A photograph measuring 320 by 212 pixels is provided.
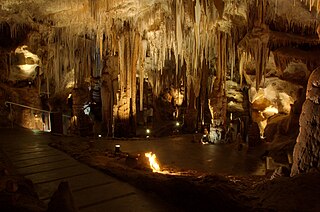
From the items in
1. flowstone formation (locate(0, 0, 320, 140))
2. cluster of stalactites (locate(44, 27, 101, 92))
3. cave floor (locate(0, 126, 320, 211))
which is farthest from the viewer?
cluster of stalactites (locate(44, 27, 101, 92))

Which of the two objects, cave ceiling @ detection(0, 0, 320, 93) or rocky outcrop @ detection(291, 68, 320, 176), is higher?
cave ceiling @ detection(0, 0, 320, 93)

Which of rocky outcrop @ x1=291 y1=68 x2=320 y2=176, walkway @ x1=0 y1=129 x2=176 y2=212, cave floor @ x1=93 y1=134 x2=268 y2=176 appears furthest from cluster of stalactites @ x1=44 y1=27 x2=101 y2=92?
rocky outcrop @ x1=291 y1=68 x2=320 y2=176

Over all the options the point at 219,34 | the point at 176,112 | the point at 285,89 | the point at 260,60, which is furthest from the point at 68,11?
the point at 176,112

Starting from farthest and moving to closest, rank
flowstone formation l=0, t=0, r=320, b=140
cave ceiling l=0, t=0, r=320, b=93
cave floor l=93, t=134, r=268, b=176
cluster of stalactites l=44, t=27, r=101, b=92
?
cluster of stalactites l=44, t=27, r=101, b=92, flowstone formation l=0, t=0, r=320, b=140, cave ceiling l=0, t=0, r=320, b=93, cave floor l=93, t=134, r=268, b=176

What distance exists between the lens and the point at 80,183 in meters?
3.74

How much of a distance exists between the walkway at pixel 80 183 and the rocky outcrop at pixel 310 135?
252 cm

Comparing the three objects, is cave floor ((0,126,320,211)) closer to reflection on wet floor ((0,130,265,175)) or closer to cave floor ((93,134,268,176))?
reflection on wet floor ((0,130,265,175))

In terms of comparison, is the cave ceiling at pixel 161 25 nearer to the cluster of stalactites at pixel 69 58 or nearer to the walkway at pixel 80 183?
the cluster of stalactites at pixel 69 58

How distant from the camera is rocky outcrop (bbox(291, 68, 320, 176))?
4090 millimetres

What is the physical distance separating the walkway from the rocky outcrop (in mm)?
2522

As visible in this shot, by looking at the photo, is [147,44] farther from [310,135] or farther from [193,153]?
[310,135]

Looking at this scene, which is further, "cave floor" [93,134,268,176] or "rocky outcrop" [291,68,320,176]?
"cave floor" [93,134,268,176]

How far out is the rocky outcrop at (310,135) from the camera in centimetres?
409

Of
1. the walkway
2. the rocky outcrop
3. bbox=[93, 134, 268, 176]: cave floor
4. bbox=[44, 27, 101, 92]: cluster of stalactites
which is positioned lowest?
bbox=[93, 134, 268, 176]: cave floor
